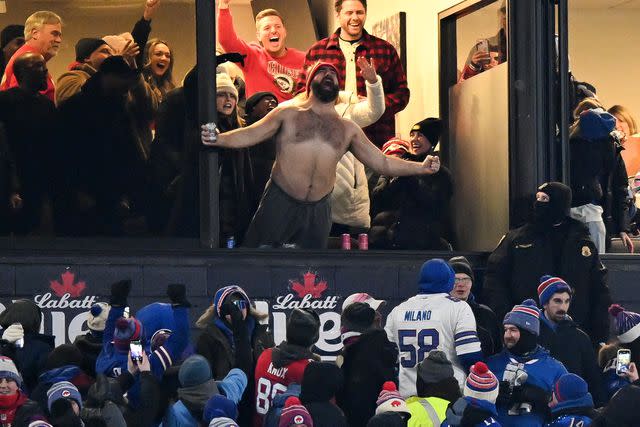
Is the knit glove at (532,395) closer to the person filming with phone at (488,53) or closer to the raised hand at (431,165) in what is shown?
the raised hand at (431,165)

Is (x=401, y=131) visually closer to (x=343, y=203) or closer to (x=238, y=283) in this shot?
(x=343, y=203)

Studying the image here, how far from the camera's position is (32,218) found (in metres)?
14.8

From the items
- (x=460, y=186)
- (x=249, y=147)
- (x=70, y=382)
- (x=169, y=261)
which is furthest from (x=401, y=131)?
(x=70, y=382)

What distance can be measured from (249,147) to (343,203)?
2.80ft

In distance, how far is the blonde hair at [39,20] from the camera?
1476 centimetres

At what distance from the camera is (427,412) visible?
11.2 meters

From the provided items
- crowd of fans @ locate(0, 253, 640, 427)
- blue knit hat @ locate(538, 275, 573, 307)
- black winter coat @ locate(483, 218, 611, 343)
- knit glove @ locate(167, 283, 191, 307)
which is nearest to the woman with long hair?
crowd of fans @ locate(0, 253, 640, 427)

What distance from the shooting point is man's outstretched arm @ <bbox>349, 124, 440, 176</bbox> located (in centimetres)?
1484

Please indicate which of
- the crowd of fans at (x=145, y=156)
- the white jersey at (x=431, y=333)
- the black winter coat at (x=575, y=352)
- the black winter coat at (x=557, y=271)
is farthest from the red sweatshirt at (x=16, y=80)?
the black winter coat at (x=575, y=352)

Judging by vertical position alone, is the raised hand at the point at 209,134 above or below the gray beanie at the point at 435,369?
above

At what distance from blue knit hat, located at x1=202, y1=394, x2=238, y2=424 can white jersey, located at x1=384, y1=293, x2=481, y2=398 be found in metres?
1.87

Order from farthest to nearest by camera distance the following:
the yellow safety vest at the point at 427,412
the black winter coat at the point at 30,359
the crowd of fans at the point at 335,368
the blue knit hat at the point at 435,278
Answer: the blue knit hat at the point at 435,278
the black winter coat at the point at 30,359
the yellow safety vest at the point at 427,412
the crowd of fans at the point at 335,368

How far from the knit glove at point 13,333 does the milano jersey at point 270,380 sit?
1.56 m

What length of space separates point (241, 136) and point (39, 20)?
1.76m
